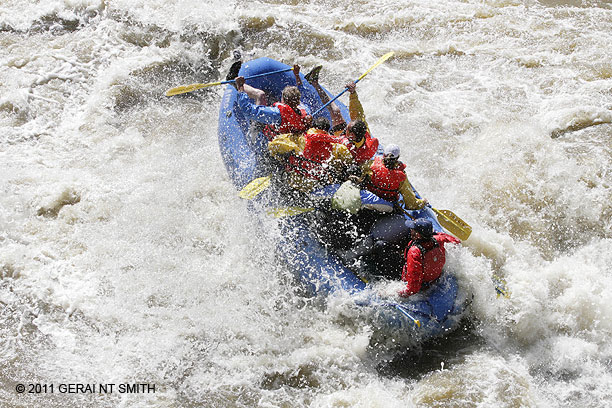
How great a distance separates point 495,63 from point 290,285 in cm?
515

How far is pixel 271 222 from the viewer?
4.98 m

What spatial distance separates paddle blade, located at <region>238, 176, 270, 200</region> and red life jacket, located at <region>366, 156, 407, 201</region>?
3.32 ft

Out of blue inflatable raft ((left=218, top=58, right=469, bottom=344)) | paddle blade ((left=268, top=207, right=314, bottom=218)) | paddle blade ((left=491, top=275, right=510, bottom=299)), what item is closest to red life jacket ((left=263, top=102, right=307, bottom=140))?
blue inflatable raft ((left=218, top=58, right=469, bottom=344))

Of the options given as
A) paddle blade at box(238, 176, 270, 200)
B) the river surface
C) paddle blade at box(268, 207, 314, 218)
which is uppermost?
paddle blade at box(238, 176, 270, 200)

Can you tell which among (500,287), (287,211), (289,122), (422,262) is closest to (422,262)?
(422,262)

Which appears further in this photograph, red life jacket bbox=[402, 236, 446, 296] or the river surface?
the river surface

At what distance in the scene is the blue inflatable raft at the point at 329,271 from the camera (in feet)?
14.0

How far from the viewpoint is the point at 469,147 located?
6707mm

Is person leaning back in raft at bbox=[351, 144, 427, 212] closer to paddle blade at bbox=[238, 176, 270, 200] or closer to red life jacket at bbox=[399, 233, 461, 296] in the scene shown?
red life jacket at bbox=[399, 233, 461, 296]

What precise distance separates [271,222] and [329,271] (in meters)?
0.77

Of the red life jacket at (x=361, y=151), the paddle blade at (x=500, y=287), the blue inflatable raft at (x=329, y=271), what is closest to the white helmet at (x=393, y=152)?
the red life jacket at (x=361, y=151)

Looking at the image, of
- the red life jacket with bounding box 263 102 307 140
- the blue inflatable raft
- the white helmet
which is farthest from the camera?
the red life jacket with bounding box 263 102 307 140

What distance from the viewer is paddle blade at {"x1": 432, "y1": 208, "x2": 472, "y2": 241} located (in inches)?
189

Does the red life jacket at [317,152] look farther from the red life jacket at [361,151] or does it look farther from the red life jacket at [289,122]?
the red life jacket at [289,122]
